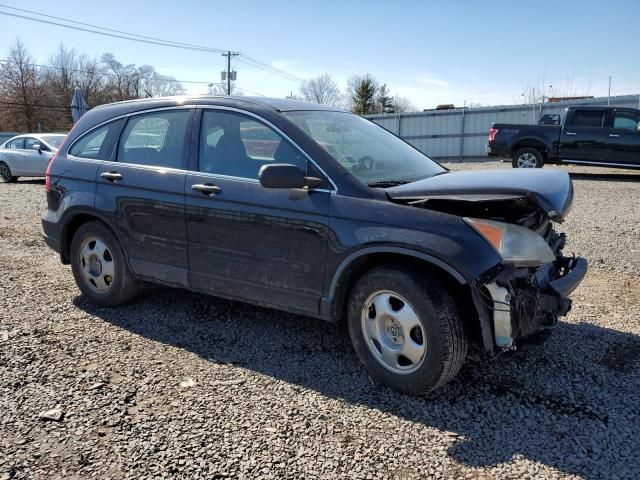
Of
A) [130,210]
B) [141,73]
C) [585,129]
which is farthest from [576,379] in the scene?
[141,73]

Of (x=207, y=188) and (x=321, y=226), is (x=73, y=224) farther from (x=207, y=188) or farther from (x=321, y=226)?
(x=321, y=226)

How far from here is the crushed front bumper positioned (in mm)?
2885

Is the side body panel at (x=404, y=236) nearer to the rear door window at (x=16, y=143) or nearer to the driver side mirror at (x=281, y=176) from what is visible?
the driver side mirror at (x=281, y=176)

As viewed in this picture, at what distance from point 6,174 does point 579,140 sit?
56.2ft

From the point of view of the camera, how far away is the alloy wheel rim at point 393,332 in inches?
122

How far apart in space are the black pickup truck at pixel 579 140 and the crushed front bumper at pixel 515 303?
517 inches

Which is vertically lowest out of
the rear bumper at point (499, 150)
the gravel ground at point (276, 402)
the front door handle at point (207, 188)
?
the gravel ground at point (276, 402)

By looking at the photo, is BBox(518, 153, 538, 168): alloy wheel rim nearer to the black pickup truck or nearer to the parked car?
the black pickup truck

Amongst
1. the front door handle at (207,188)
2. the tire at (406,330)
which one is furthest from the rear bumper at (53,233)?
the tire at (406,330)

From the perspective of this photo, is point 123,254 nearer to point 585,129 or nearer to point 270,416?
point 270,416

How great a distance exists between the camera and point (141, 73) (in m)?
59.3

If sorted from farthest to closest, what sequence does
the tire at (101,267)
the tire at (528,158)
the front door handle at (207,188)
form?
1. the tire at (528,158)
2. the tire at (101,267)
3. the front door handle at (207,188)

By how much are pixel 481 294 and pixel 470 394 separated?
720 mm

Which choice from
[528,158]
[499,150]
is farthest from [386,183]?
[499,150]
